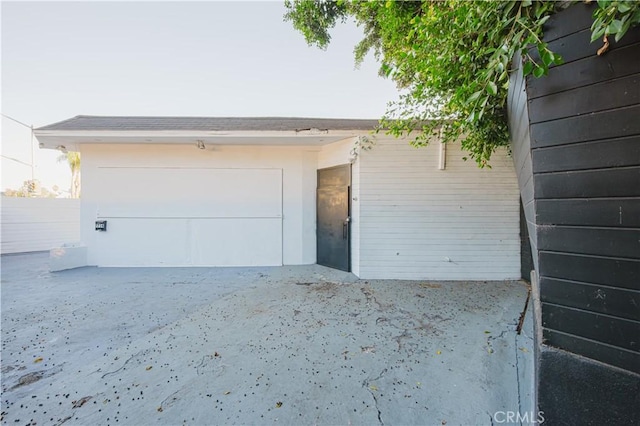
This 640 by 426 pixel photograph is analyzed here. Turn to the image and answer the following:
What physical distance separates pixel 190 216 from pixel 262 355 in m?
4.45

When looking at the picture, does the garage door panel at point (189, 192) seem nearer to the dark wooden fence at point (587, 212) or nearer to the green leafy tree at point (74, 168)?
the dark wooden fence at point (587, 212)

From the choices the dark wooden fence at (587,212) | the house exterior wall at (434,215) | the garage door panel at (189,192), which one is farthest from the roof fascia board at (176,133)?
the dark wooden fence at (587,212)

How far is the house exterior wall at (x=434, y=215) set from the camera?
4703mm

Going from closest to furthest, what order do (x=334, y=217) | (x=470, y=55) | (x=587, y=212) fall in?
1. (x=587, y=212)
2. (x=470, y=55)
3. (x=334, y=217)

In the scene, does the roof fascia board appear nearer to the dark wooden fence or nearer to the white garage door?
the white garage door

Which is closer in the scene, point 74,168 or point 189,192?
point 189,192

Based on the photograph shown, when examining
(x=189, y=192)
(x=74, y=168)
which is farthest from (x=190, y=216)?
(x=74, y=168)

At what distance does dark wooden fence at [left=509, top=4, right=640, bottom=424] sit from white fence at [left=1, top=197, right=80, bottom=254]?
11.8 meters

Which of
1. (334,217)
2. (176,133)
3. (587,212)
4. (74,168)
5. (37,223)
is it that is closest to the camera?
(587,212)

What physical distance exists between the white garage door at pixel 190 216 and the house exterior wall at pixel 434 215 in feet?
7.44

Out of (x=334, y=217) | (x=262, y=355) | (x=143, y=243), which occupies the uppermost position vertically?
(x=334, y=217)

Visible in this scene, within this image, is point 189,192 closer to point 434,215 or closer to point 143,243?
point 143,243

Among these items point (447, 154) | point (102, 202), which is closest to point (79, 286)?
point (102, 202)

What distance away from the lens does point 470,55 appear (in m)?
1.93
